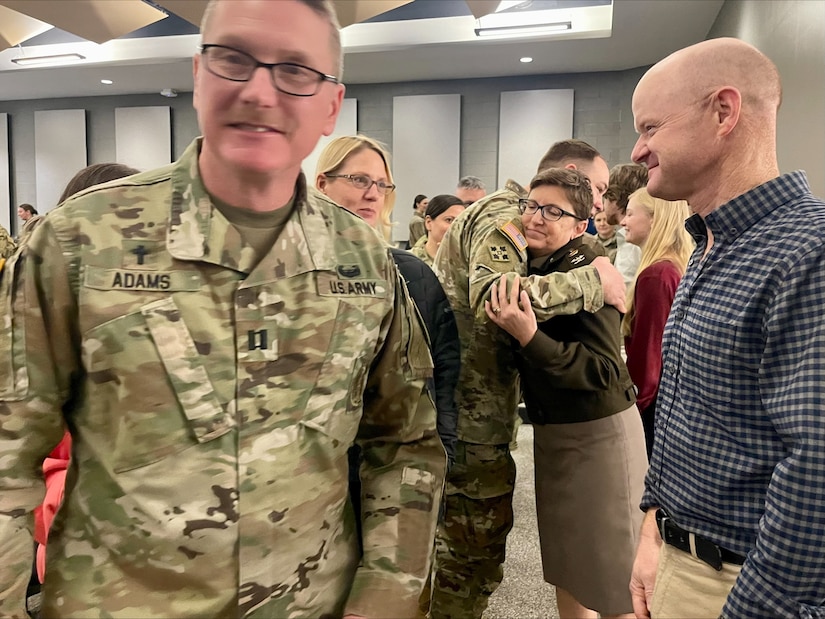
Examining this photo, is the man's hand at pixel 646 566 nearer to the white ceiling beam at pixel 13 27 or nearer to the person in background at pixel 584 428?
the person in background at pixel 584 428

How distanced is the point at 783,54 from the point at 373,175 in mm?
2652

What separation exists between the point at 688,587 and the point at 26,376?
115 cm

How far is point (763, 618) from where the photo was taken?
2.99ft

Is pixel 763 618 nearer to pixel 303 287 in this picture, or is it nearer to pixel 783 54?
pixel 303 287

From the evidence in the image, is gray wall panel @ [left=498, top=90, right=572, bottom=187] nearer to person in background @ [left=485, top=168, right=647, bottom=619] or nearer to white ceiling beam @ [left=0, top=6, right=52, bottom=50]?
white ceiling beam @ [left=0, top=6, right=52, bottom=50]

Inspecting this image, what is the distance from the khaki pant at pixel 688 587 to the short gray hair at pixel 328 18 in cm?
105

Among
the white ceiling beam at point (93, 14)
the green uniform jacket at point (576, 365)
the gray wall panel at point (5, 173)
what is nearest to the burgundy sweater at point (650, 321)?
the green uniform jacket at point (576, 365)

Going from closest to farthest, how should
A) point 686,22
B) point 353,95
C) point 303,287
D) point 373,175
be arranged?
point 303,287 → point 373,175 → point 686,22 → point 353,95

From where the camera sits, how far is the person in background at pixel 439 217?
3.57 metres

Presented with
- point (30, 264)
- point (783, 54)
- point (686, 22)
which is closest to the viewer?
point (30, 264)

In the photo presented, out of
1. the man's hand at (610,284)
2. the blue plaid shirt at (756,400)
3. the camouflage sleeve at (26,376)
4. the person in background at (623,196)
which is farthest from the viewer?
the person in background at (623,196)

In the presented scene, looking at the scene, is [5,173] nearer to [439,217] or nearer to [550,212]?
[439,217]

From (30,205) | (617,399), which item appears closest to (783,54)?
(617,399)

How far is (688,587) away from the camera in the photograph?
3.68ft
